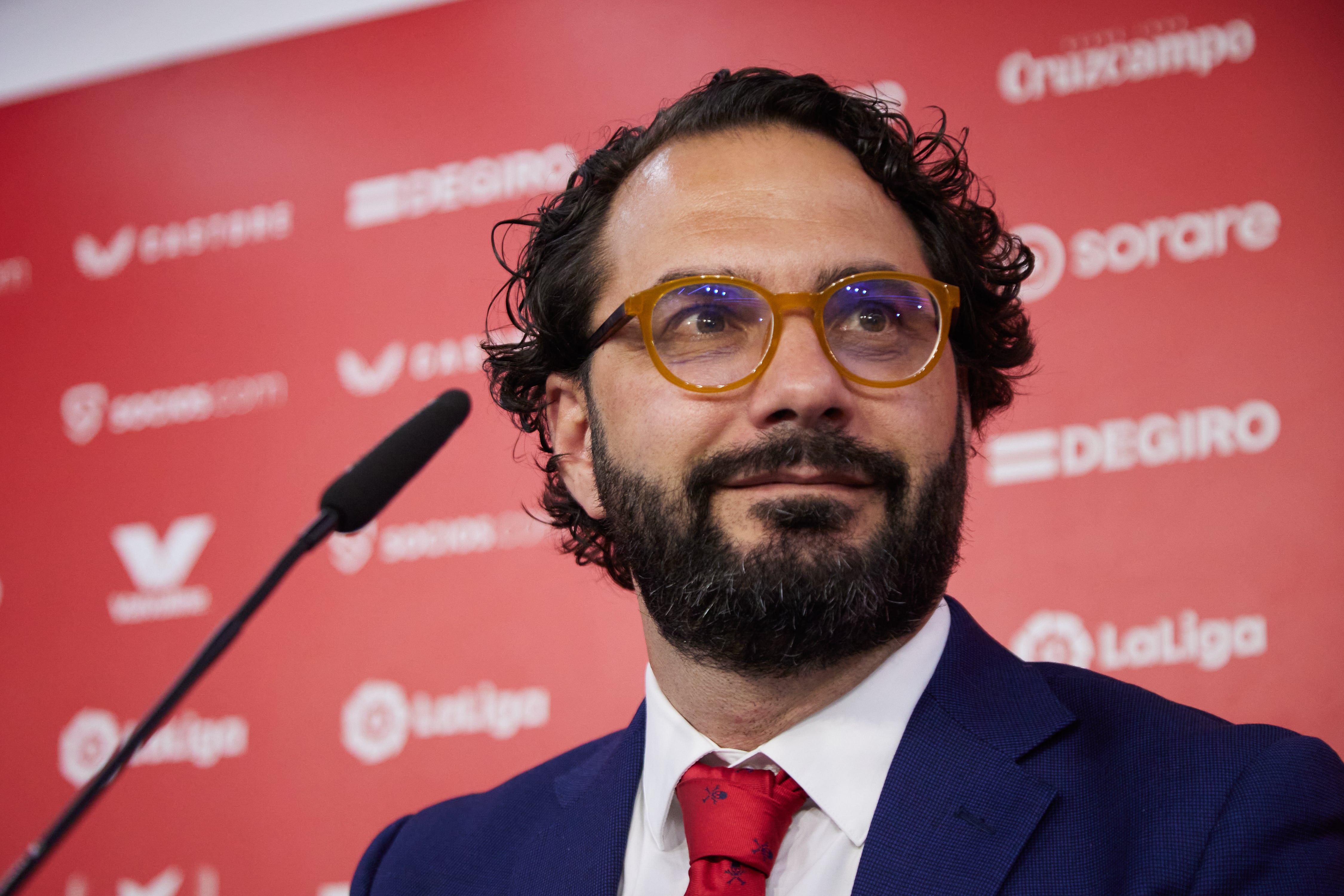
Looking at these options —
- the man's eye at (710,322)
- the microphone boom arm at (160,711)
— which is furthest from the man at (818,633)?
the microphone boom arm at (160,711)

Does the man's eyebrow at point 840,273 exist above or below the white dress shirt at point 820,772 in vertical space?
above

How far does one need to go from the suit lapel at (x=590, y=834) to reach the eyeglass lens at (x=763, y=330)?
21.7 inches

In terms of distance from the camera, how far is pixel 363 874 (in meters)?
1.60

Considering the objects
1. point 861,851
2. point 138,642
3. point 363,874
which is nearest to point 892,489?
point 861,851

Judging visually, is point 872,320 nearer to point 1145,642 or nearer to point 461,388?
point 1145,642

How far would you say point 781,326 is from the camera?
1277mm

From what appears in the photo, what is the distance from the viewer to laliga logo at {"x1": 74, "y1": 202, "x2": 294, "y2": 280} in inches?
117

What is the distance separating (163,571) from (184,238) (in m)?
0.93

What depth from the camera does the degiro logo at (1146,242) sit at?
7.24 ft

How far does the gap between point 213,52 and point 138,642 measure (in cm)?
166

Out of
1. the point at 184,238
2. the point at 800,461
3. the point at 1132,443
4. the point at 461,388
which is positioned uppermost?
the point at 184,238

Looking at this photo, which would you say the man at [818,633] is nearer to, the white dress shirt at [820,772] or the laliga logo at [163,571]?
the white dress shirt at [820,772]

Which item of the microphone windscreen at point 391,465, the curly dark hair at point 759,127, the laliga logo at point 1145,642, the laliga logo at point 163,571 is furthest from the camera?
the laliga logo at point 163,571

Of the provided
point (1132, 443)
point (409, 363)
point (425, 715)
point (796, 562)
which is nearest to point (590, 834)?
point (796, 562)
